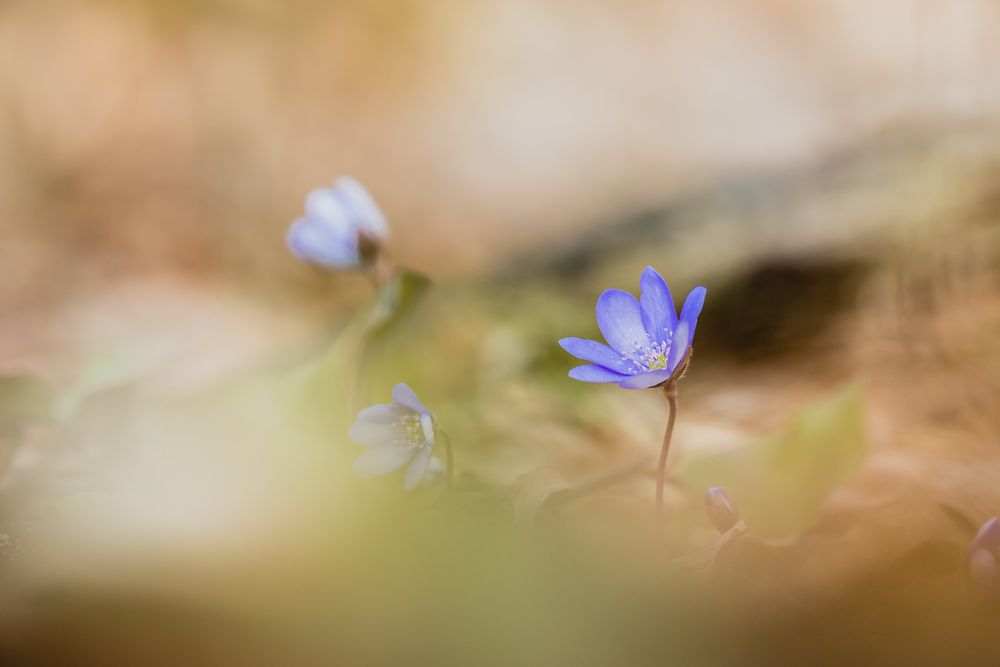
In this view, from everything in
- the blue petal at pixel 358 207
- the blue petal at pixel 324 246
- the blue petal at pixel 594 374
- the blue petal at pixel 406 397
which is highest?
the blue petal at pixel 358 207

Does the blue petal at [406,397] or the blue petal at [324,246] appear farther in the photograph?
the blue petal at [324,246]

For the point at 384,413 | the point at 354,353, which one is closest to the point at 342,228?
the point at 354,353

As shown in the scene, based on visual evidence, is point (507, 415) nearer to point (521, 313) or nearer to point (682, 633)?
point (521, 313)

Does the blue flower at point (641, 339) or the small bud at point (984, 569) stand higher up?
the blue flower at point (641, 339)

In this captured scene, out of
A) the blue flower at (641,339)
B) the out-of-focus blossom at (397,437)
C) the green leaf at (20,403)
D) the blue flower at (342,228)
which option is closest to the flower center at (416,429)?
the out-of-focus blossom at (397,437)

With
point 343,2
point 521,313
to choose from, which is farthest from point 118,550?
point 343,2

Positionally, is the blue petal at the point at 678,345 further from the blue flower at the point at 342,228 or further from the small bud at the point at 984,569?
the blue flower at the point at 342,228
